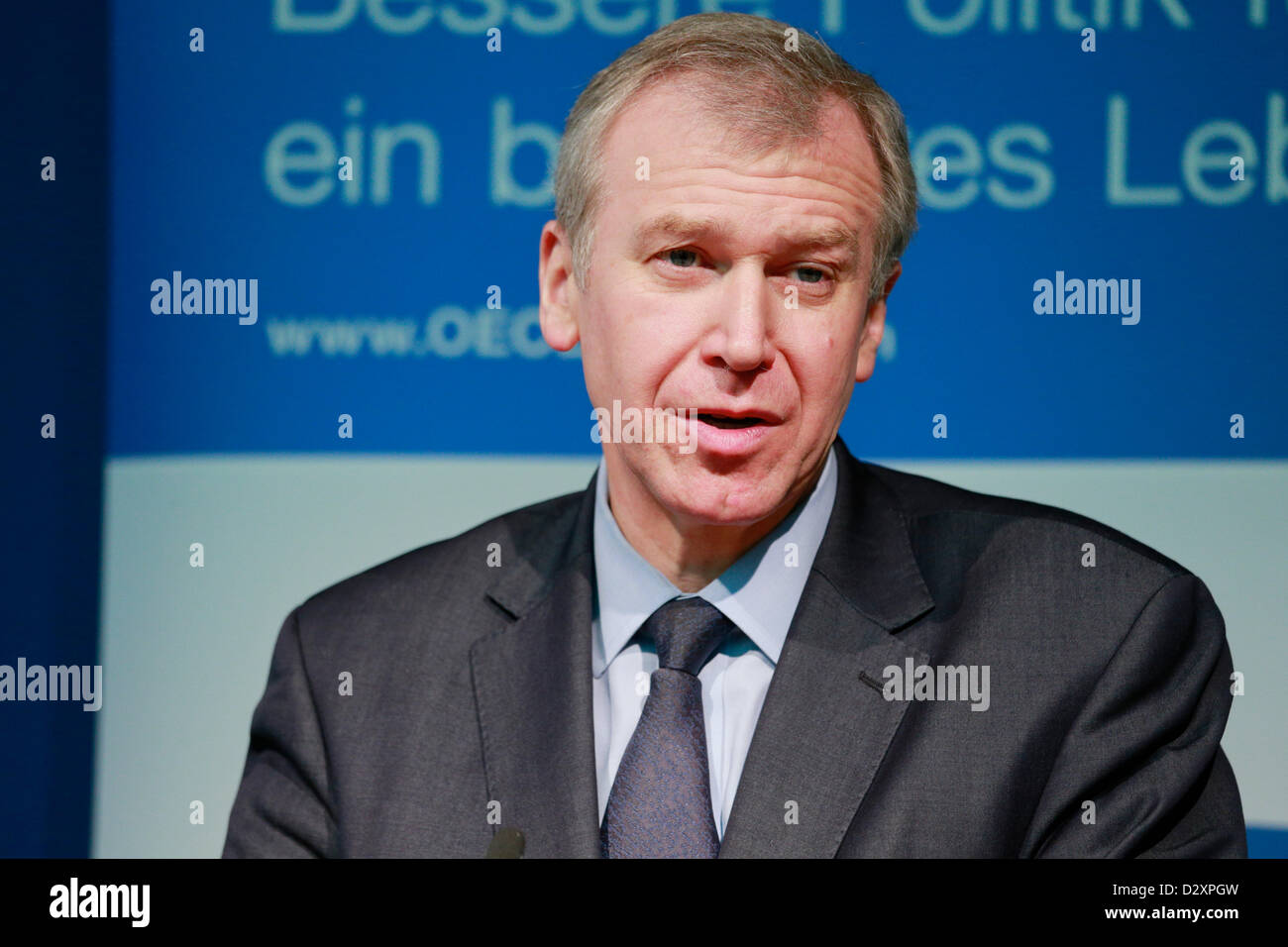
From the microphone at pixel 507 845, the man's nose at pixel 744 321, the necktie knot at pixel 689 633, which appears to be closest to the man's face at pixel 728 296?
the man's nose at pixel 744 321

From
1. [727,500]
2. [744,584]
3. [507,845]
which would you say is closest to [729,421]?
[727,500]

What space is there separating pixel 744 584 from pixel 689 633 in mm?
112

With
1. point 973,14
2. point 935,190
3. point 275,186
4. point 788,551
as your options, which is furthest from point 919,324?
point 275,186

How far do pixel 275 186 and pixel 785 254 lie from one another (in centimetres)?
137

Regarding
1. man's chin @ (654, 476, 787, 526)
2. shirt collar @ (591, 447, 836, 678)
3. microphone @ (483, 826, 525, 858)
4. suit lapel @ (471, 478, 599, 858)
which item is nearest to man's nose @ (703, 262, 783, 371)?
man's chin @ (654, 476, 787, 526)

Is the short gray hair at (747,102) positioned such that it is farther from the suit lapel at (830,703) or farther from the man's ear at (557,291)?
the suit lapel at (830,703)

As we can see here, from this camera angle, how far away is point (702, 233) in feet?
6.31

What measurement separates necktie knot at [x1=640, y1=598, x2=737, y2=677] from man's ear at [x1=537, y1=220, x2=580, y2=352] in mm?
459

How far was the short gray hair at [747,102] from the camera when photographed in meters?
1.96

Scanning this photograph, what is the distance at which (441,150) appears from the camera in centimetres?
287

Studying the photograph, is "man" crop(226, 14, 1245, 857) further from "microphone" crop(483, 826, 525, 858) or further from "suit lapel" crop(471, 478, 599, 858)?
"microphone" crop(483, 826, 525, 858)

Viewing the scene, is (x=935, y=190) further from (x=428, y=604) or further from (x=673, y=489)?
(x=428, y=604)

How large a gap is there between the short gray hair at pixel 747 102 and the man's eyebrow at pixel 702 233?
0.11 metres

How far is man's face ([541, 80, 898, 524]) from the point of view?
1.91 m
